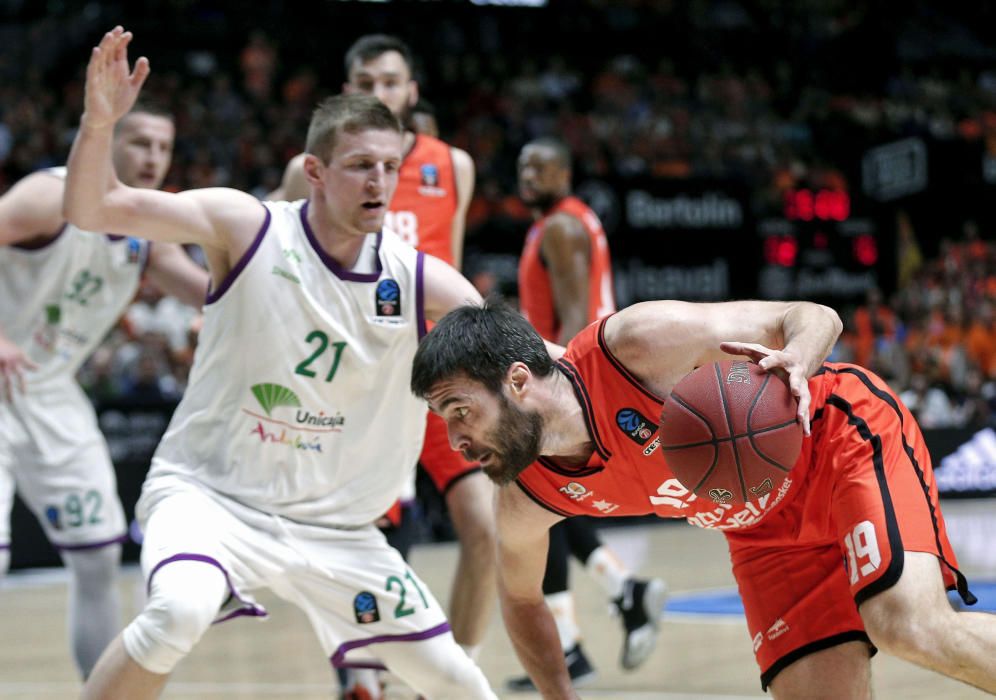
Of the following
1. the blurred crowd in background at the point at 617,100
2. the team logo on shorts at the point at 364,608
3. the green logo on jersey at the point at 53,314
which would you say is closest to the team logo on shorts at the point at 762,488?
the team logo on shorts at the point at 364,608

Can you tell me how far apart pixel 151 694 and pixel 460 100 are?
49.5 ft

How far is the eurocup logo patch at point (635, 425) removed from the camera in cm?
321

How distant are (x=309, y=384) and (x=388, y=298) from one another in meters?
0.34

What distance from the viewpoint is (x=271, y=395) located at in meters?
3.72

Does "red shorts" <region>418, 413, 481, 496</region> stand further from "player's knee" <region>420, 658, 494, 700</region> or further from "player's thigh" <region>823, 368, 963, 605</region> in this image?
"player's thigh" <region>823, 368, 963, 605</region>

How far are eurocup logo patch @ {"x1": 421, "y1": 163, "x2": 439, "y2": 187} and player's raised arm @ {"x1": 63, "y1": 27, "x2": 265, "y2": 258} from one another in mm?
1836

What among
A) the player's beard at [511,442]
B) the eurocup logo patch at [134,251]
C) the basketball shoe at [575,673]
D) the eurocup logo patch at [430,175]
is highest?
the eurocup logo patch at [430,175]

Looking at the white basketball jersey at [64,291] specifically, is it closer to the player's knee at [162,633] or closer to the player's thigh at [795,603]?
the player's knee at [162,633]

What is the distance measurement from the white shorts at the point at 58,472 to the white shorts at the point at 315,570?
1.15 m

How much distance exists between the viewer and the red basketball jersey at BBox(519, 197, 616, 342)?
21.1ft

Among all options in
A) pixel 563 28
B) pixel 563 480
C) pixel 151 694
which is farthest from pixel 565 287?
pixel 563 28

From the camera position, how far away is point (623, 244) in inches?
611

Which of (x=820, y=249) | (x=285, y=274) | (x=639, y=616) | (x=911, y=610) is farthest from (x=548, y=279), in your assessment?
(x=820, y=249)

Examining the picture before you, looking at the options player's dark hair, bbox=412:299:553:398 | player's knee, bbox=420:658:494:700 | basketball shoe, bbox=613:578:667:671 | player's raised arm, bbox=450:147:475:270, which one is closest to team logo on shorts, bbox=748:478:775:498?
player's dark hair, bbox=412:299:553:398
